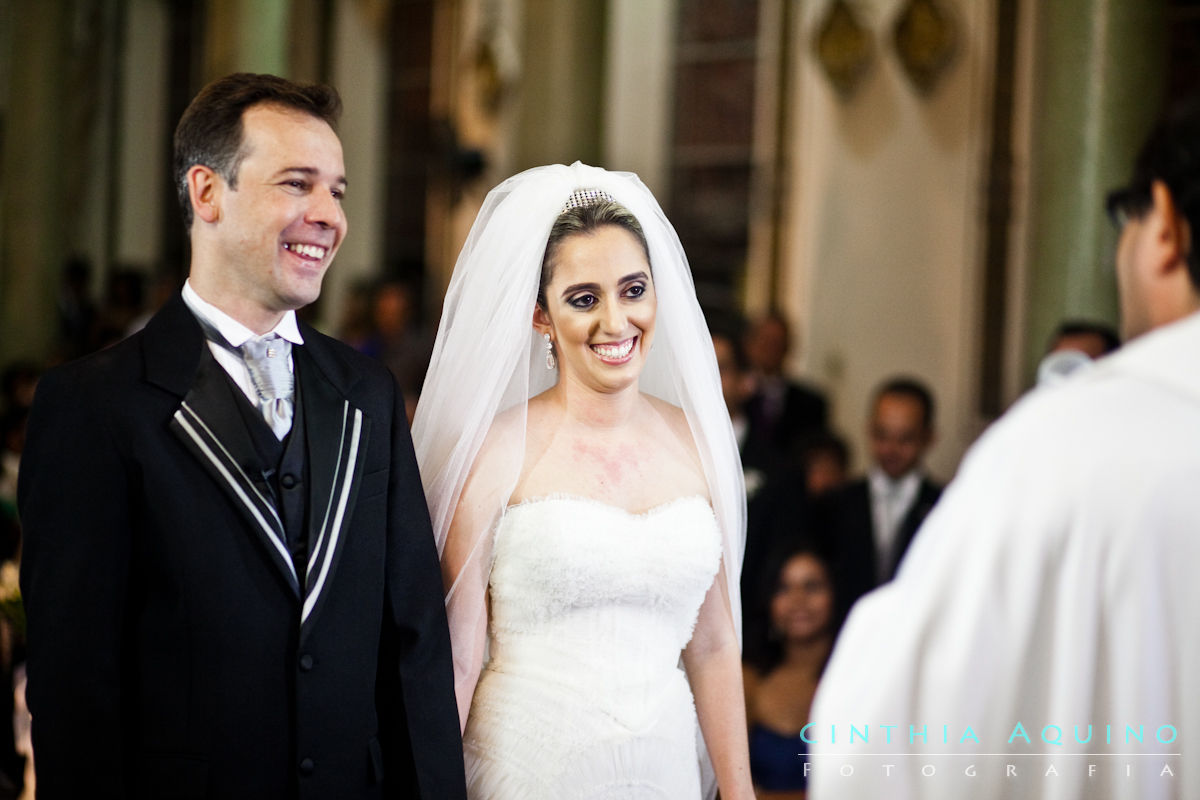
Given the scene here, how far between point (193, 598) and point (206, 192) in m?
0.72

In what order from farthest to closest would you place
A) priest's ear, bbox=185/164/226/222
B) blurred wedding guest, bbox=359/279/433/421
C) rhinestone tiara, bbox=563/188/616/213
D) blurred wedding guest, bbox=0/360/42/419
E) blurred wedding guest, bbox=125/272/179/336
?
blurred wedding guest, bbox=125/272/179/336, blurred wedding guest, bbox=359/279/433/421, blurred wedding guest, bbox=0/360/42/419, rhinestone tiara, bbox=563/188/616/213, priest's ear, bbox=185/164/226/222

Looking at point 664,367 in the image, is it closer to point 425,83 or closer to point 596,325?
point 596,325

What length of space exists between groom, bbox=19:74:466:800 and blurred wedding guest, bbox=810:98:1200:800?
3.36ft

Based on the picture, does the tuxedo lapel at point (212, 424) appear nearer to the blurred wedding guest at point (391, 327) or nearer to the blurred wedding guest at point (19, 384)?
the blurred wedding guest at point (391, 327)

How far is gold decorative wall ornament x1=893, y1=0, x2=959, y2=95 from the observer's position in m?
7.80

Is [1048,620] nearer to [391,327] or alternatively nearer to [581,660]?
[581,660]

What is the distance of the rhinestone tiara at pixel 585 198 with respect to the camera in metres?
2.97

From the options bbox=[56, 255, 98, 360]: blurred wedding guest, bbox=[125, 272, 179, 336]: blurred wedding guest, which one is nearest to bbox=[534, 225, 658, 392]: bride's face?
bbox=[125, 272, 179, 336]: blurred wedding guest

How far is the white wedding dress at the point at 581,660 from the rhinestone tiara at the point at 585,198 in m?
0.64

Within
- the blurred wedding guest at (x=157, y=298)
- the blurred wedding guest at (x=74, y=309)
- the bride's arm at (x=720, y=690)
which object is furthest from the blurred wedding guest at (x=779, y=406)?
the blurred wedding guest at (x=74, y=309)

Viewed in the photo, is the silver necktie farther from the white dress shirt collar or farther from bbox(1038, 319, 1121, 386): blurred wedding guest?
bbox(1038, 319, 1121, 386): blurred wedding guest

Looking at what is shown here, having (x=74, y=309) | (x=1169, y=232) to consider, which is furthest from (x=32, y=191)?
(x=1169, y=232)

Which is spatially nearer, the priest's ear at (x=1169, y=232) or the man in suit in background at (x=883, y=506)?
the priest's ear at (x=1169, y=232)

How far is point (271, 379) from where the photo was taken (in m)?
2.49
